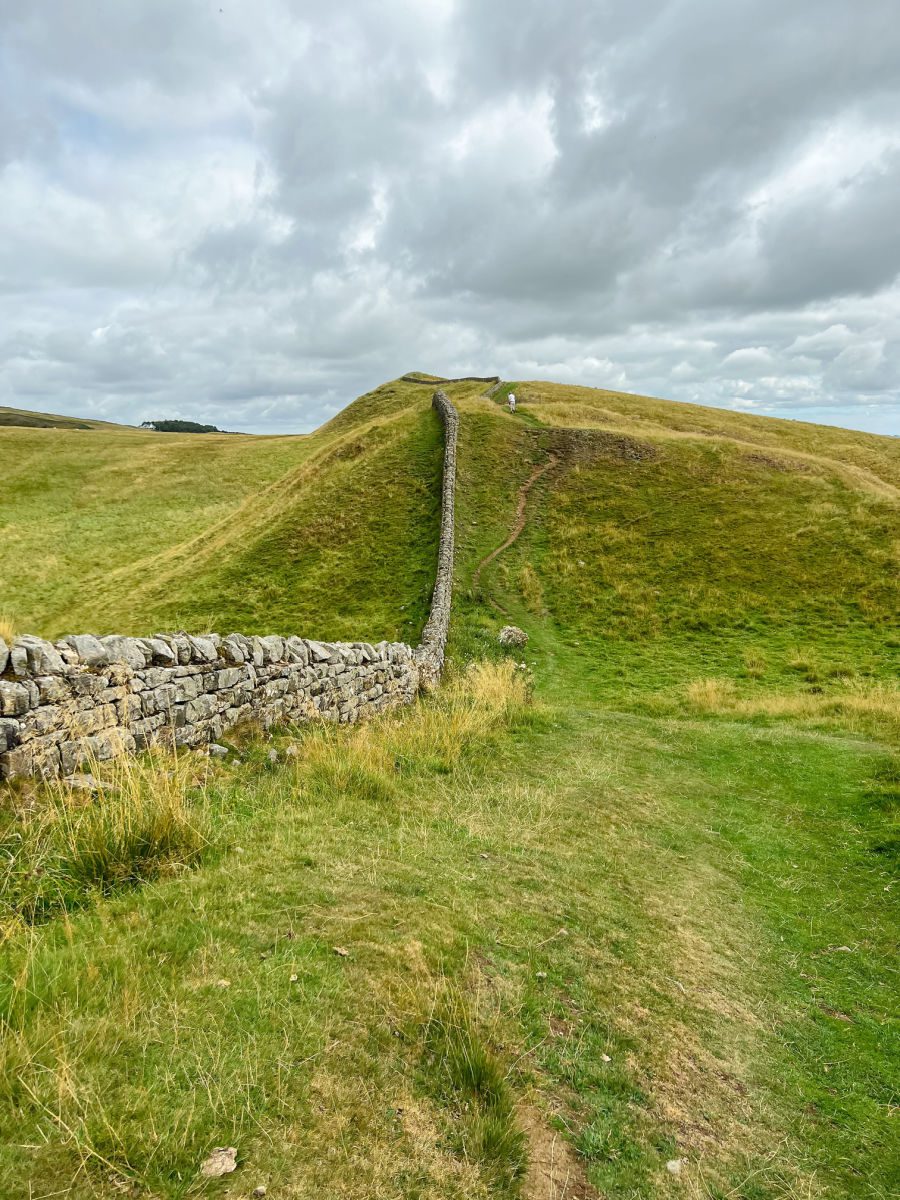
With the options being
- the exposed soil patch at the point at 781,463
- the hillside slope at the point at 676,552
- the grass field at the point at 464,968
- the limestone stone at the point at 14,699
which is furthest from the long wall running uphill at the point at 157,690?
the exposed soil patch at the point at 781,463

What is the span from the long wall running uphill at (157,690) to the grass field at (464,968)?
58 cm

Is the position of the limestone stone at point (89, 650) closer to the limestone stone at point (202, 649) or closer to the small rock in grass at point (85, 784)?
the small rock in grass at point (85, 784)

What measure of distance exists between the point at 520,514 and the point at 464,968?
31619mm

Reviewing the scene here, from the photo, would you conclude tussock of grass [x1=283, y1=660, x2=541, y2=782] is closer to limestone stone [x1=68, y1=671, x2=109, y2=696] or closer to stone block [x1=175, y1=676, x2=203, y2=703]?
stone block [x1=175, y1=676, x2=203, y2=703]

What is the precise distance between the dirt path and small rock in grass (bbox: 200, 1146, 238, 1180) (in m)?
25.3

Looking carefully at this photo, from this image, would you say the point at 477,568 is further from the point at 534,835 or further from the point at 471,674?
the point at 534,835

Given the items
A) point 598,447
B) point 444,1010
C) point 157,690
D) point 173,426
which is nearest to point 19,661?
point 157,690

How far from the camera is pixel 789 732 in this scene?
16.1 metres

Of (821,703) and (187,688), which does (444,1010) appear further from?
(821,703)

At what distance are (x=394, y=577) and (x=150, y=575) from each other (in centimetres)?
1468

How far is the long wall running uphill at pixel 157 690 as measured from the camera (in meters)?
6.83

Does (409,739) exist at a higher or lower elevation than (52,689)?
lower

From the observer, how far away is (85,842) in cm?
558

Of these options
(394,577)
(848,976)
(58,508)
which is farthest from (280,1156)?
(58,508)
